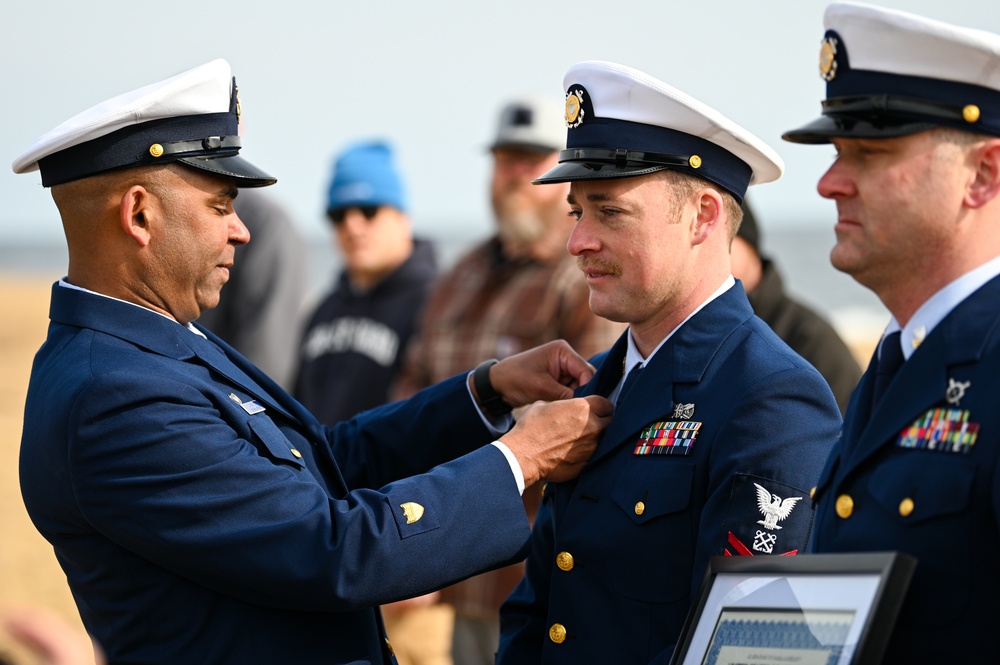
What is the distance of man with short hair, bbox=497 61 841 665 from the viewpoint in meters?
2.96

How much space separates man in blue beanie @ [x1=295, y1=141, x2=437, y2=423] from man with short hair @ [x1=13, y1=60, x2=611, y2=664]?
3290 mm

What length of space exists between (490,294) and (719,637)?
11.9ft

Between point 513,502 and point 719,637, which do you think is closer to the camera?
point 719,637

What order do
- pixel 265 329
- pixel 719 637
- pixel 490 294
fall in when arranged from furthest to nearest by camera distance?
pixel 265 329 < pixel 490 294 < pixel 719 637

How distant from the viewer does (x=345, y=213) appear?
7484mm

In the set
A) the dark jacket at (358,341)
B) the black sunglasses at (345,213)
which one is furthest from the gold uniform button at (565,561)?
the black sunglasses at (345,213)

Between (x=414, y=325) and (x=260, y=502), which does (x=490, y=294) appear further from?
(x=260, y=502)

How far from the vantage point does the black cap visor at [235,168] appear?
335cm

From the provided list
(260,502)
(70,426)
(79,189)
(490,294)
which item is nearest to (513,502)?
(260,502)

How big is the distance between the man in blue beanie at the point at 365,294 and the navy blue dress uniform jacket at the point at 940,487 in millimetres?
4555

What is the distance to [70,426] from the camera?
10.1ft

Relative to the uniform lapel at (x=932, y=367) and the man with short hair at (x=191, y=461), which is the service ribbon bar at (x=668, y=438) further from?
the uniform lapel at (x=932, y=367)

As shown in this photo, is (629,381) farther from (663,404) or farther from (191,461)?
(191,461)

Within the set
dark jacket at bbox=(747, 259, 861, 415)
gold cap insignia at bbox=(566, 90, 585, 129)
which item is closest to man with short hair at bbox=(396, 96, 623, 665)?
dark jacket at bbox=(747, 259, 861, 415)
